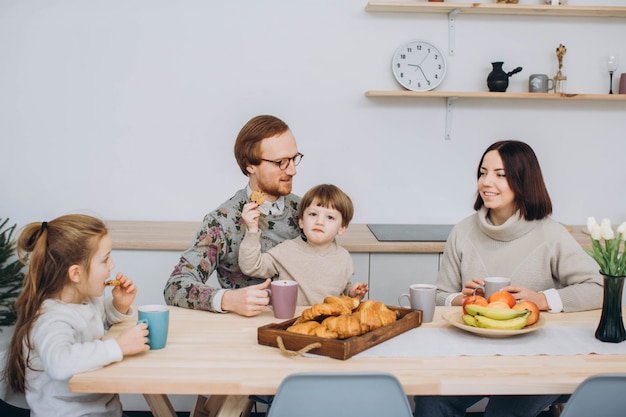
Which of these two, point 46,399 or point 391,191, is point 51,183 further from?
point 46,399

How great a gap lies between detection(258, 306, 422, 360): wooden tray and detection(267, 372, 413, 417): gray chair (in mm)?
180

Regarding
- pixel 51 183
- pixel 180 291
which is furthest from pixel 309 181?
pixel 180 291

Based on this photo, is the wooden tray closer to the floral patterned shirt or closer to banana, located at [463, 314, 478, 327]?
banana, located at [463, 314, 478, 327]

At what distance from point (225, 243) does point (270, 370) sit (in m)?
0.83

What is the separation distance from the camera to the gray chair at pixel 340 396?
119cm

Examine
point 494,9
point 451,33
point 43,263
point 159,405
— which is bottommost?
point 159,405

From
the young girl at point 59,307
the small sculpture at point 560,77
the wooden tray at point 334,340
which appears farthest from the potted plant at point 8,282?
the small sculpture at point 560,77

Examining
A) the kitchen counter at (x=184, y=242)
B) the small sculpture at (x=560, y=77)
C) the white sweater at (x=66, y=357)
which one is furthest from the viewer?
the small sculpture at (x=560, y=77)

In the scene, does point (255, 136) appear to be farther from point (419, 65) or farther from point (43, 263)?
point (419, 65)

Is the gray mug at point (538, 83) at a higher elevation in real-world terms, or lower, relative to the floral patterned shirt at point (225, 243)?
higher

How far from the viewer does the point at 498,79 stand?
11.0 feet

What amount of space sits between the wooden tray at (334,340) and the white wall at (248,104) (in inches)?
77.5

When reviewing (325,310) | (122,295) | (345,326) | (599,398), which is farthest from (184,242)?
A: (599,398)

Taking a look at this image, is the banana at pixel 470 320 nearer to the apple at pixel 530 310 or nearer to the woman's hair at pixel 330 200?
the apple at pixel 530 310
